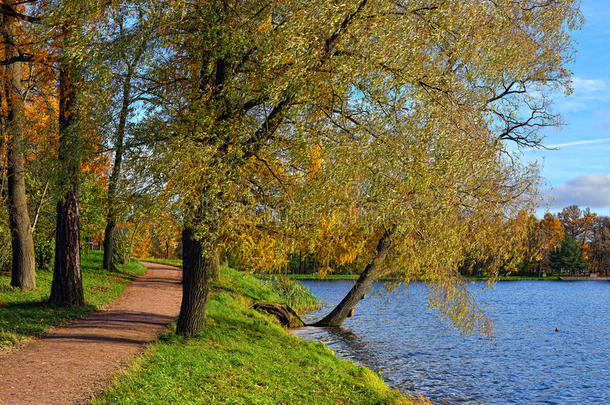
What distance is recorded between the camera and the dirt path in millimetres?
8023

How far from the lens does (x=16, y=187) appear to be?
17.0 m

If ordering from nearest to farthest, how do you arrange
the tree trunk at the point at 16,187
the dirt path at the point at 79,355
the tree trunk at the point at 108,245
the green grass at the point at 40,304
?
the dirt path at the point at 79,355, the green grass at the point at 40,304, the tree trunk at the point at 16,187, the tree trunk at the point at 108,245

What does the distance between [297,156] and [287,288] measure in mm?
20326

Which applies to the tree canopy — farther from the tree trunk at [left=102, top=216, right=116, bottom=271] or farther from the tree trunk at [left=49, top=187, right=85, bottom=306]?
the tree trunk at [left=102, top=216, right=116, bottom=271]

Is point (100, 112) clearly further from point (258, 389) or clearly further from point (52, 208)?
point (52, 208)

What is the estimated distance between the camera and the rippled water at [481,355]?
1447 cm

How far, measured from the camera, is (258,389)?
9641mm

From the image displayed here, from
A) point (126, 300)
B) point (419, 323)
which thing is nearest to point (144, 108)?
point (126, 300)

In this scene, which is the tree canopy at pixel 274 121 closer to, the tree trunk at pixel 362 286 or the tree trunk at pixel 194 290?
the tree trunk at pixel 194 290

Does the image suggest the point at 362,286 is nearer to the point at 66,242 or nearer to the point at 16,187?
the point at 66,242

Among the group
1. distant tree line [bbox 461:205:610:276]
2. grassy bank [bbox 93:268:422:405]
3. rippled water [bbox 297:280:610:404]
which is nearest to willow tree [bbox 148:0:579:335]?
grassy bank [bbox 93:268:422:405]

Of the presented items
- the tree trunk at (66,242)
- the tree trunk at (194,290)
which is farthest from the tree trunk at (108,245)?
the tree trunk at (194,290)

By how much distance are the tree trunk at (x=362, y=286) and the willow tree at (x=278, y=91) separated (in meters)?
6.95

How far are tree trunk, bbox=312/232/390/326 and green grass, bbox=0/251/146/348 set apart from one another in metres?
9.01
